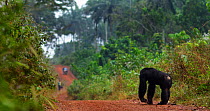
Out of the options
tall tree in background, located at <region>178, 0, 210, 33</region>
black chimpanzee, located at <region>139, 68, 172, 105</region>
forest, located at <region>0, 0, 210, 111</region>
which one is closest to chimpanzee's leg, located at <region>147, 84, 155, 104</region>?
black chimpanzee, located at <region>139, 68, 172, 105</region>

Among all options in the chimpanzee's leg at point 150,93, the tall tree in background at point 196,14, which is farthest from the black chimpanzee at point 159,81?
the tall tree in background at point 196,14

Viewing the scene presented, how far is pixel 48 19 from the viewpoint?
186 feet

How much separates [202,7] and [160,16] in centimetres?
598

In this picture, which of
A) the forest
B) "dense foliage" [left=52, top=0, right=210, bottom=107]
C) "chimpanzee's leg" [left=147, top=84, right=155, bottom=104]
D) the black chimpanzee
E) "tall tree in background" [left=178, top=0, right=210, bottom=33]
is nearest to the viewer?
the forest

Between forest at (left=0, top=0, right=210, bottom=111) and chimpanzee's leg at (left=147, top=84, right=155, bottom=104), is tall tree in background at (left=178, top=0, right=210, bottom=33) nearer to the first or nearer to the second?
forest at (left=0, top=0, right=210, bottom=111)

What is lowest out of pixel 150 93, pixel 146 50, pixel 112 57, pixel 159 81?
pixel 112 57

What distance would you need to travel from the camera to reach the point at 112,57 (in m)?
34.5

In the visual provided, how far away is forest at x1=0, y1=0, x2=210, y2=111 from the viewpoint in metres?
1.84

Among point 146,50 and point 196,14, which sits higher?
point 196,14

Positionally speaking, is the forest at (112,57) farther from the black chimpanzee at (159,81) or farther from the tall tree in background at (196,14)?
the black chimpanzee at (159,81)

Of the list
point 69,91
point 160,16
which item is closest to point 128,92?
point 69,91

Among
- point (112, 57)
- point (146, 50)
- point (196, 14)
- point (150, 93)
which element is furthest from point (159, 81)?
point (112, 57)

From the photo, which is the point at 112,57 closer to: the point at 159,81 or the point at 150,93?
the point at 150,93

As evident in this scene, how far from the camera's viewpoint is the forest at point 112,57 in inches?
72.4
